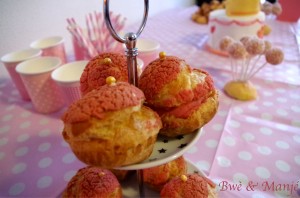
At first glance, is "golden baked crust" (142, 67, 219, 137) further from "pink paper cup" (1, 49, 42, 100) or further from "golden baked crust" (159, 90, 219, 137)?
"pink paper cup" (1, 49, 42, 100)

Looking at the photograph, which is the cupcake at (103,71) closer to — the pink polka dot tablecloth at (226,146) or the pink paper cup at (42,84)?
the pink polka dot tablecloth at (226,146)

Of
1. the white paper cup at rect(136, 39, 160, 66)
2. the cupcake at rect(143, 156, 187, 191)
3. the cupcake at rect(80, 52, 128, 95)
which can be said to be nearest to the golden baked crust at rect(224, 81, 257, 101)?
the white paper cup at rect(136, 39, 160, 66)

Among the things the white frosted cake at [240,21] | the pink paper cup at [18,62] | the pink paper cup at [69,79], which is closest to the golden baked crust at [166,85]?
the pink paper cup at [69,79]

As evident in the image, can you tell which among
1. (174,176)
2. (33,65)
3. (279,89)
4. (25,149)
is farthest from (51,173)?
(279,89)

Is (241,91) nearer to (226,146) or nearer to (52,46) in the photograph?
(226,146)

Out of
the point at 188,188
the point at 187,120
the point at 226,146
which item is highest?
the point at 187,120

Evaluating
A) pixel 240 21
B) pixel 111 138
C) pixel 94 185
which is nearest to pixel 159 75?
pixel 111 138

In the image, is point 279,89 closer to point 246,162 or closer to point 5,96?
point 246,162
